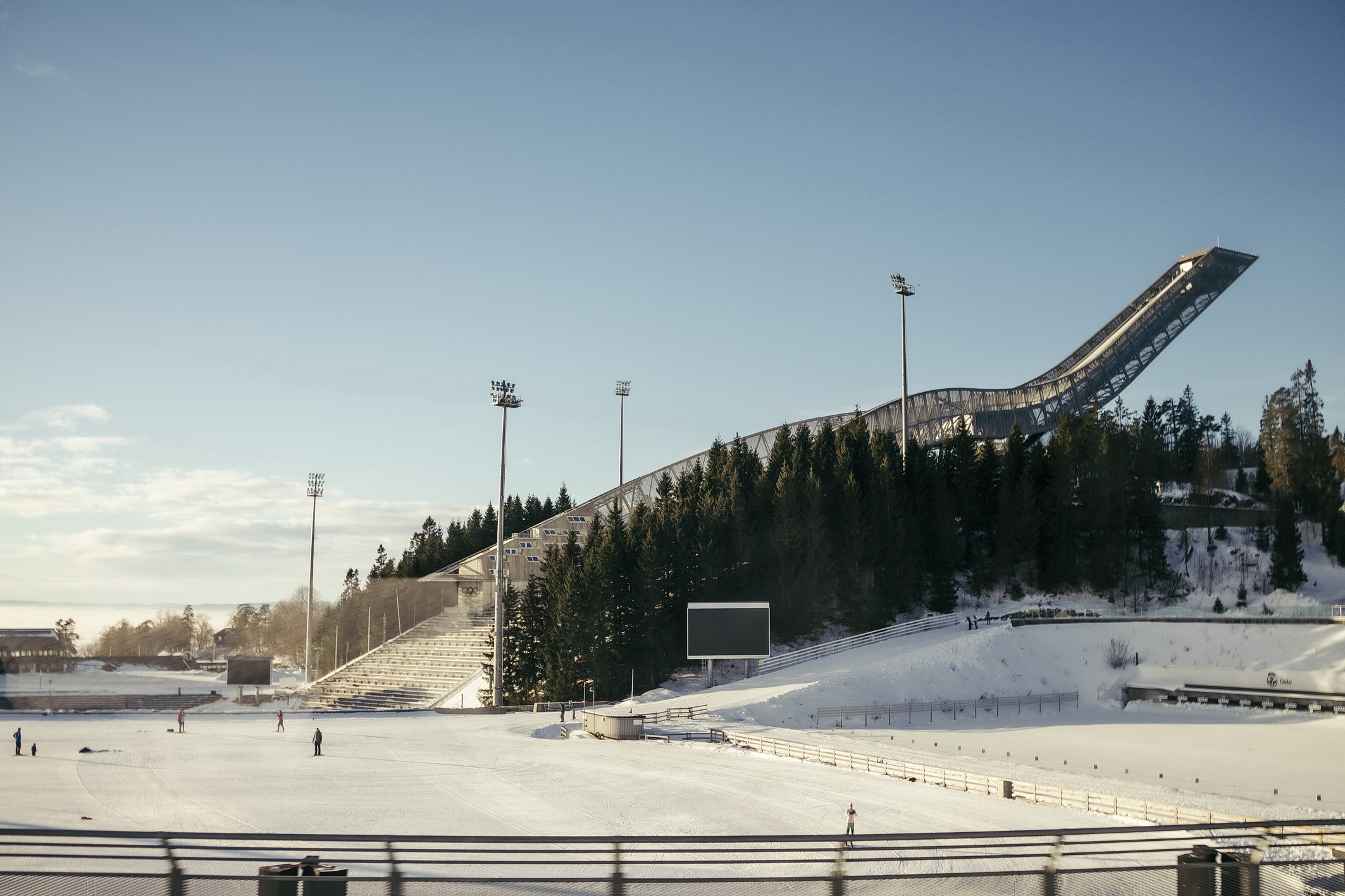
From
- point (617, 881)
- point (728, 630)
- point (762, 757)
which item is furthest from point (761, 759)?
point (617, 881)

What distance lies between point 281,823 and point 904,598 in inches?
2079

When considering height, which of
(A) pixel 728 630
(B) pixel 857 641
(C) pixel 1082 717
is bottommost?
(C) pixel 1082 717

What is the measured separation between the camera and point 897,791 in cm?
2753

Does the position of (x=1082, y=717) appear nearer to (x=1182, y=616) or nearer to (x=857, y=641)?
(x=1182, y=616)

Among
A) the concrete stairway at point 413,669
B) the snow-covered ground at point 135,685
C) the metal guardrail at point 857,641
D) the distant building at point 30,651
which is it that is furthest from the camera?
the concrete stairway at point 413,669

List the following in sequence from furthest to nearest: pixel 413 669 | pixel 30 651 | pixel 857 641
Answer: pixel 413 669, pixel 30 651, pixel 857 641

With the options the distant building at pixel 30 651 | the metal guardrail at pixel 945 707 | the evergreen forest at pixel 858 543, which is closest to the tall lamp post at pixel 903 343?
the evergreen forest at pixel 858 543

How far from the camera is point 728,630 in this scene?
52.5 meters

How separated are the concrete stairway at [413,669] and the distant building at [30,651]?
52.0ft

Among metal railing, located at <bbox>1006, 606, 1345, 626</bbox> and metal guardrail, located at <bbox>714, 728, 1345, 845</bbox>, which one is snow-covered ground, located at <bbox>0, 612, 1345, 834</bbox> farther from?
metal railing, located at <bbox>1006, 606, 1345, 626</bbox>

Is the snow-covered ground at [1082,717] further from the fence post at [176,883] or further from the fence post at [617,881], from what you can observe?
the fence post at [176,883]

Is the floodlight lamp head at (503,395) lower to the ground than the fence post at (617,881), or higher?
higher

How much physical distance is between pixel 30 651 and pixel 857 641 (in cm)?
5337

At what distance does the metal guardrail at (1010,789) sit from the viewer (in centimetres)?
2239
